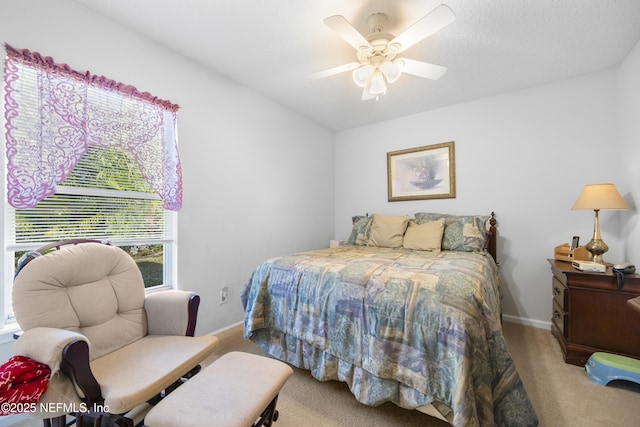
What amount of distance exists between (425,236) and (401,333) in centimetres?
162

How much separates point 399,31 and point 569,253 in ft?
8.14

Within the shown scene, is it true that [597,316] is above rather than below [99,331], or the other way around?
below

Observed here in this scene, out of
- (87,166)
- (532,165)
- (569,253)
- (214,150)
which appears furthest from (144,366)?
(532,165)

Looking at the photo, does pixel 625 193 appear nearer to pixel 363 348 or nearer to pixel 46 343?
pixel 363 348

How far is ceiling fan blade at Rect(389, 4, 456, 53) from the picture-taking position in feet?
4.79

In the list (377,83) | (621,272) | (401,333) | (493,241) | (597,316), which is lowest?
(597,316)

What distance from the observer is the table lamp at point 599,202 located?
2.05 meters

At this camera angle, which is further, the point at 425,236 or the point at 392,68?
the point at 425,236

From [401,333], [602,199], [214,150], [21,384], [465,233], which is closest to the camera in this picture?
[21,384]

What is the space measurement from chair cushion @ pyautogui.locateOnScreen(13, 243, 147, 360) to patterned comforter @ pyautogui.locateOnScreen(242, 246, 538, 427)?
0.80 meters

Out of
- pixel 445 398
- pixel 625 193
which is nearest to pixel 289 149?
pixel 445 398

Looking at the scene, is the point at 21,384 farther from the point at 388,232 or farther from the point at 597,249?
the point at 597,249

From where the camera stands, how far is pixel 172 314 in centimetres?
162

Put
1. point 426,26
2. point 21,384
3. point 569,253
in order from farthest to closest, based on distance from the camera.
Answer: point 569,253
point 426,26
point 21,384
